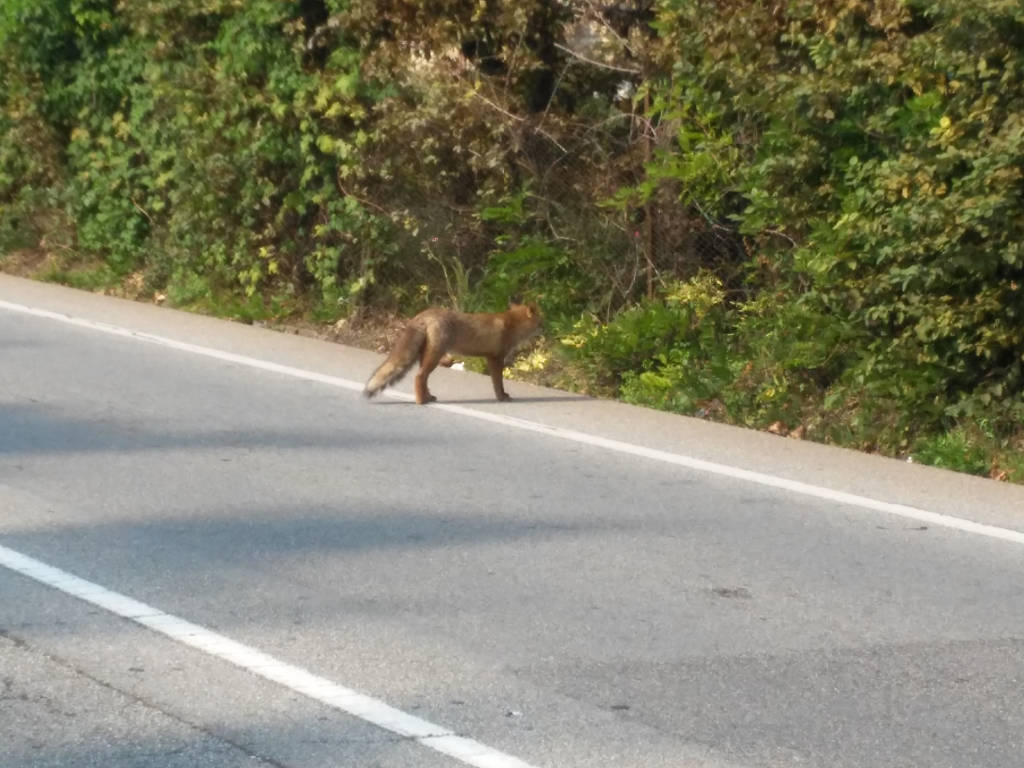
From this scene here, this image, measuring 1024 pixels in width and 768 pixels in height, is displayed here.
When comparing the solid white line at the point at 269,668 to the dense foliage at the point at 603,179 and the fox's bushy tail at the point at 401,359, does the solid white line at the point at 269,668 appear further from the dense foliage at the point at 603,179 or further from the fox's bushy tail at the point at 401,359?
the dense foliage at the point at 603,179

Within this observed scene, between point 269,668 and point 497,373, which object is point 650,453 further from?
point 269,668

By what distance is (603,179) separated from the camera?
47.5 feet

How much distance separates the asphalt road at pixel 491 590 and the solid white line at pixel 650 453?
68 millimetres

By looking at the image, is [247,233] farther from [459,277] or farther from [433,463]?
[433,463]

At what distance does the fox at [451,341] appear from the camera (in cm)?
1193

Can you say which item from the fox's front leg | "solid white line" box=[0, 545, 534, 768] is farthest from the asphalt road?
the fox's front leg

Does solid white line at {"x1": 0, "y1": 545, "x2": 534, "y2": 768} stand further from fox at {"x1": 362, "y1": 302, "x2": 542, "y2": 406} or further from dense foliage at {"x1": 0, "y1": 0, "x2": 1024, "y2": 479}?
dense foliage at {"x1": 0, "y1": 0, "x2": 1024, "y2": 479}

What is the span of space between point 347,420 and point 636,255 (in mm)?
3522

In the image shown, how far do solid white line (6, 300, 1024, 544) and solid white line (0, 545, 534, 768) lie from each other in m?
3.89

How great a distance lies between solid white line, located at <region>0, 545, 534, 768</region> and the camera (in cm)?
565

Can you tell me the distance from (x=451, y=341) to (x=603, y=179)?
2.99 m

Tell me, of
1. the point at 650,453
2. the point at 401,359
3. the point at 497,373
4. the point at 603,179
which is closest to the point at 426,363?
the point at 401,359

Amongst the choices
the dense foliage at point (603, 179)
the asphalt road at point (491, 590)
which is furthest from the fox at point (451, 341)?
the dense foliage at point (603, 179)

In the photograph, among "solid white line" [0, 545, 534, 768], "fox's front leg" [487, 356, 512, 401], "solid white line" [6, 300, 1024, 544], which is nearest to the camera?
"solid white line" [0, 545, 534, 768]
